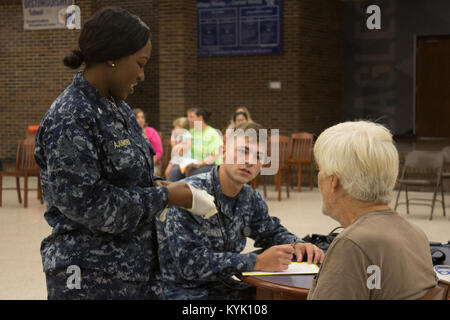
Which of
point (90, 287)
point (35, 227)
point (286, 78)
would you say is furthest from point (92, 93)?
point (286, 78)

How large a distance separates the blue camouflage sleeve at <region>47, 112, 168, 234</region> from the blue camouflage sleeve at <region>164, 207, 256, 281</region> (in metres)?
0.95

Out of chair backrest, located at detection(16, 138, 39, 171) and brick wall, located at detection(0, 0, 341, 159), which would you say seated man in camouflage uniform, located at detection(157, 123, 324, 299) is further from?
brick wall, located at detection(0, 0, 341, 159)

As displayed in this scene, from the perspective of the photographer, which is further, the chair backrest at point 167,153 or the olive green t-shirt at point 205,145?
the chair backrest at point 167,153

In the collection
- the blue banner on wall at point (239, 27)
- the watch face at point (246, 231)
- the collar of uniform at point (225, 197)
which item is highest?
the blue banner on wall at point (239, 27)

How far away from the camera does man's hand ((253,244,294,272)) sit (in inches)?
102

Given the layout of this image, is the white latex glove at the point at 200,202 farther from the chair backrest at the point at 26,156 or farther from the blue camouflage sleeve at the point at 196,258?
the chair backrest at the point at 26,156

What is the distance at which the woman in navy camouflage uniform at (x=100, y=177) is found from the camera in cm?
166

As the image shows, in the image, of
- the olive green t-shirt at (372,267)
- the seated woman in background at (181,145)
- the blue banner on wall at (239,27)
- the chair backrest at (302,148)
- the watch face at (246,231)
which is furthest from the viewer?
the blue banner on wall at (239,27)

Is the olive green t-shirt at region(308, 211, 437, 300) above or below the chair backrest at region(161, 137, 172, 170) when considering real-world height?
above

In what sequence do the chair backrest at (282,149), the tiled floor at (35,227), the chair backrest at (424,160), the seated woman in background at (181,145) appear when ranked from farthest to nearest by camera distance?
the chair backrest at (282,149), the chair backrest at (424,160), the seated woman in background at (181,145), the tiled floor at (35,227)

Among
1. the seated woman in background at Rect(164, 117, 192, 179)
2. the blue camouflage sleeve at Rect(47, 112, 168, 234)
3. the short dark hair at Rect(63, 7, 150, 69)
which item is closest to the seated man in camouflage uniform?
the blue camouflage sleeve at Rect(47, 112, 168, 234)

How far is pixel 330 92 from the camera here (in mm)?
14609

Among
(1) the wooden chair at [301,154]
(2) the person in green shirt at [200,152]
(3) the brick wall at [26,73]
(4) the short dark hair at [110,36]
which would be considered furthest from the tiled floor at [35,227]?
(4) the short dark hair at [110,36]

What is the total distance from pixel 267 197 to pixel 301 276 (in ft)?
25.5
